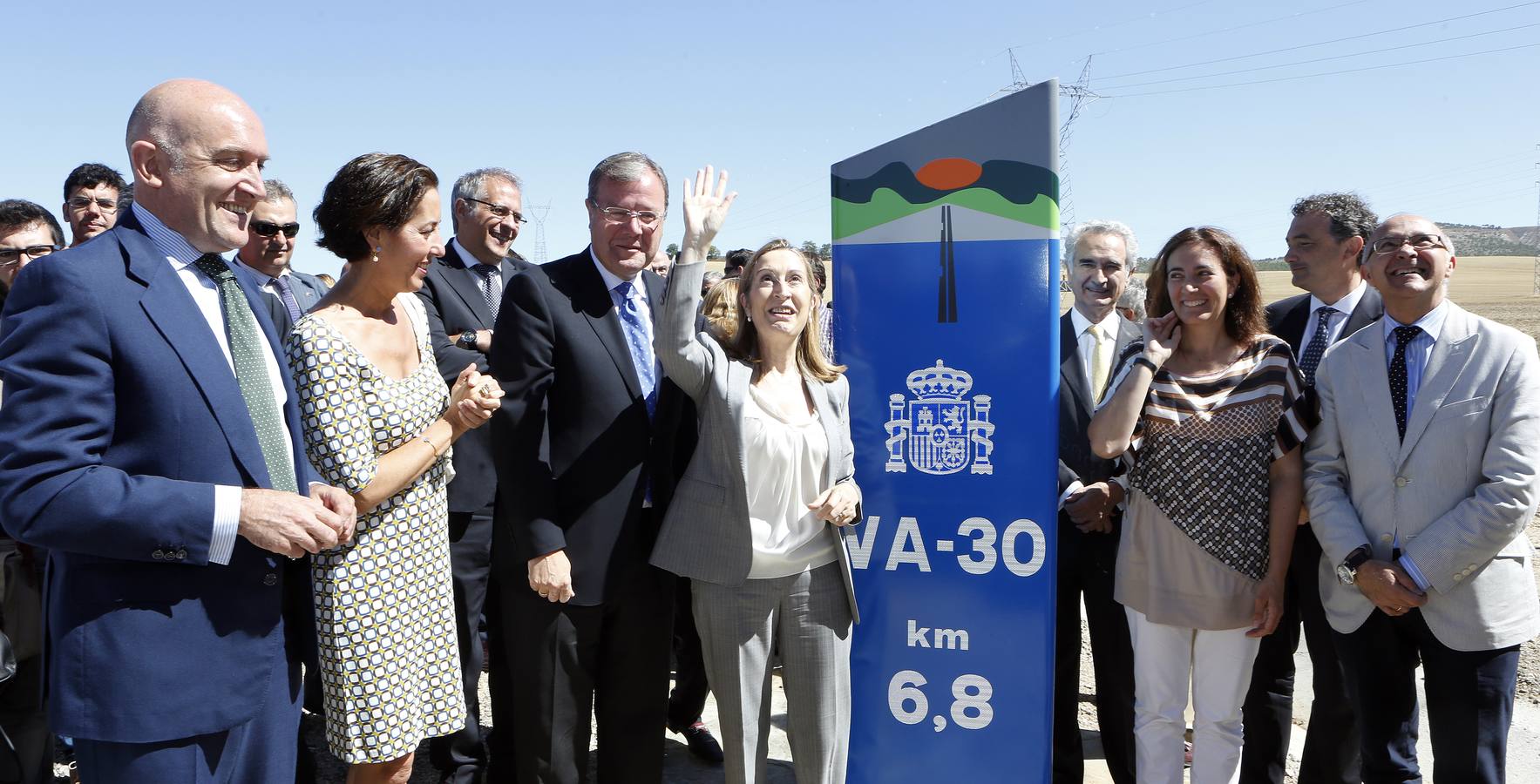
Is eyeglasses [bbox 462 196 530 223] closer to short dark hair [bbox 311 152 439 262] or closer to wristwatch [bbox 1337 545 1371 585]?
short dark hair [bbox 311 152 439 262]

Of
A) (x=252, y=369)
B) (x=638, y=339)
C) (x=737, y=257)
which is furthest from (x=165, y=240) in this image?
(x=737, y=257)

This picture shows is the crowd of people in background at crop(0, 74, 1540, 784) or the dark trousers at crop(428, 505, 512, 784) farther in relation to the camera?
the dark trousers at crop(428, 505, 512, 784)

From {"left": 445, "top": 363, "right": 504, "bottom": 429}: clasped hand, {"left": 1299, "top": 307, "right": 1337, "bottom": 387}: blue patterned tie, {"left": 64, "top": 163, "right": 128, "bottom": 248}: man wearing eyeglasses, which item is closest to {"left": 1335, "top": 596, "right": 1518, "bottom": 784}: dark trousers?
{"left": 1299, "top": 307, "right": 1337, "bottom": 387}: blue patterned tie

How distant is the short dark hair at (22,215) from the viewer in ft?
12.4

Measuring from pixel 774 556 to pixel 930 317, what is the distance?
0.99m

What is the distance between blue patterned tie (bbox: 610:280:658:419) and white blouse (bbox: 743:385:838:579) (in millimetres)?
319

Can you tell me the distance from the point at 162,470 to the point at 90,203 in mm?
3139

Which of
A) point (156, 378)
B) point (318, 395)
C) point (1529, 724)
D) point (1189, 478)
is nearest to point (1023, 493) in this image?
point (1189, 478)

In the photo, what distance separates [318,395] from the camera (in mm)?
2256

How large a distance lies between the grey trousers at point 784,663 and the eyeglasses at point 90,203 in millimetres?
3399

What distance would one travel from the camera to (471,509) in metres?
3.61

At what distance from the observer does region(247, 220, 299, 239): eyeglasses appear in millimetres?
3668

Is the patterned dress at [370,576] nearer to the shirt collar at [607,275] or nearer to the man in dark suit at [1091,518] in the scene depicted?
the shirt collar at [607,275]

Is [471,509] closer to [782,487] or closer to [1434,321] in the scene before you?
[782,487]
